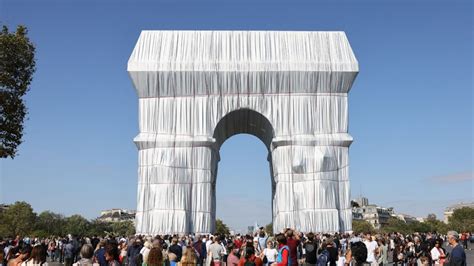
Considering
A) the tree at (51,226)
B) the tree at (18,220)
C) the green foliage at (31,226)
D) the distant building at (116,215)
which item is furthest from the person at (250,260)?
the distant building at (116,215)

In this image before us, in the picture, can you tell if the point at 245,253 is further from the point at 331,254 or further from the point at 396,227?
the point at 396,227

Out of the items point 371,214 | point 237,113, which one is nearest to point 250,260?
point 237,113

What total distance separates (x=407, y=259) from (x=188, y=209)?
13579mm

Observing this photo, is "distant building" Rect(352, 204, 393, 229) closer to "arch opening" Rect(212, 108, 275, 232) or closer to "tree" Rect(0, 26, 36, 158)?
"arch opening" Rect(212, 108, 275, 232)

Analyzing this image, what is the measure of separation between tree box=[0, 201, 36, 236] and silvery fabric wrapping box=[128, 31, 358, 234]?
48258 millimetres

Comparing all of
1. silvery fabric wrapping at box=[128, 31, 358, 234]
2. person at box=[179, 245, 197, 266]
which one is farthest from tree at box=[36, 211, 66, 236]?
person at box=[179, 245, 197, 266]

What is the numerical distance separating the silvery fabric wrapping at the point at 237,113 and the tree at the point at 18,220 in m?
48.3

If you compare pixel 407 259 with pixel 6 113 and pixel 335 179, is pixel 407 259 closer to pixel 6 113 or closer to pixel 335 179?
pixel 335 179

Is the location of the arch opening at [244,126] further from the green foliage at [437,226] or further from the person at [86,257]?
the green foliage at [437,226]

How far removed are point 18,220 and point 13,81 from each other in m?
62.2

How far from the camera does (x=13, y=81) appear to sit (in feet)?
68.6

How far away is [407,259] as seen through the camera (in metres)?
21.7

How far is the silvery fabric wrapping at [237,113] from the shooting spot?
32188mm

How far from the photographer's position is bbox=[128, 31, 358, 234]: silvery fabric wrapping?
3219 centimetres
